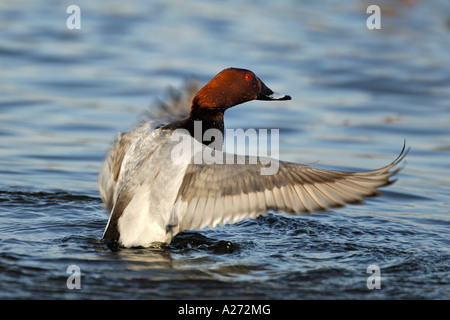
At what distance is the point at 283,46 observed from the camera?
45.5 ft

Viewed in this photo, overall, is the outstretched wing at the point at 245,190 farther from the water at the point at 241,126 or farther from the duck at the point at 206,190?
the water at the point at 241,126

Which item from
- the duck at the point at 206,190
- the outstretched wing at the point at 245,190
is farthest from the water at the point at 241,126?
the outstretched wing at the point at 245,190

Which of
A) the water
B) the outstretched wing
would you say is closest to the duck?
the outstretched wing

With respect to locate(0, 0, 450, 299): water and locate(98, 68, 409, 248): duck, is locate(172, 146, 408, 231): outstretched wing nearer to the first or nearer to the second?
locate(98, 68, 409, 248): duck

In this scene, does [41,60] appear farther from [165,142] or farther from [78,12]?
[165,142]

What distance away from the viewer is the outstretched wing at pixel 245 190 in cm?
504

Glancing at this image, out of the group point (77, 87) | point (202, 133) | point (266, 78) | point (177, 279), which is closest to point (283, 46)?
point (266, 78)

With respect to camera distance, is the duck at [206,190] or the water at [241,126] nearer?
the water at [241,126]

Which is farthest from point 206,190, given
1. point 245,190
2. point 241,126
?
point 241,126

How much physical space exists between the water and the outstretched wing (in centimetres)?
40

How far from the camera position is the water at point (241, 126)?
489cm

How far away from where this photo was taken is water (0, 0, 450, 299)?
4.89 m

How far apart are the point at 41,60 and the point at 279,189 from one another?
28.5 feet

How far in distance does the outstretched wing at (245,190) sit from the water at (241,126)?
0.40 metres
